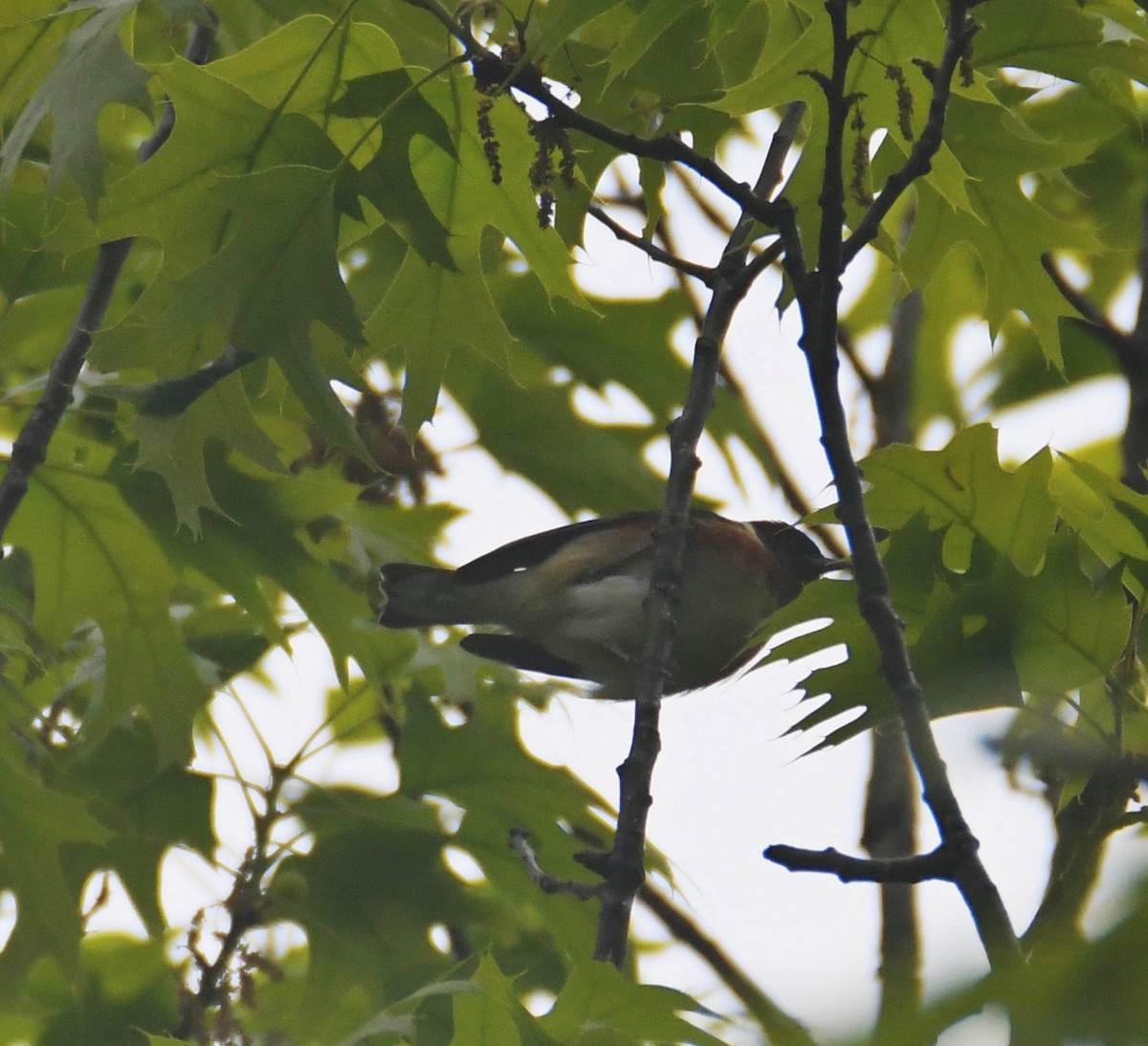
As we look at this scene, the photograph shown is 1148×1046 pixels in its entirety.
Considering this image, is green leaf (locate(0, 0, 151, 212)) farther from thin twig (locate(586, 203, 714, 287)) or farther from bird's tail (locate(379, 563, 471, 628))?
bird's tail (locate(379, 563, 471, 628))

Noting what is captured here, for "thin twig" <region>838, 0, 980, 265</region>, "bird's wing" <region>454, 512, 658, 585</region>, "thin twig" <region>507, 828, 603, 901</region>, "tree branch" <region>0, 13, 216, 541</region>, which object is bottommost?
"thin twig" <region>507, 828, 603, 901</region>

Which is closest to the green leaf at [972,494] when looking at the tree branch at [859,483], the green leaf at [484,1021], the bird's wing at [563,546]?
the tree branch at [859,483]

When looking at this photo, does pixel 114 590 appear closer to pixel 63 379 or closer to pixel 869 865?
pixel 63 379

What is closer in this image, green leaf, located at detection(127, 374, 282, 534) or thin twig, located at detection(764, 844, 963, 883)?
thin twig, located at detection(764, 844, 963, 883)

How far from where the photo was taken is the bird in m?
5.02

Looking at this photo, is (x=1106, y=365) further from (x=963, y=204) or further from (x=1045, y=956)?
(x=1045, y=956)

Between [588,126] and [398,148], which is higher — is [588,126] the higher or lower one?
the lower one

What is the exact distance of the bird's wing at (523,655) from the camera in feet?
17.5

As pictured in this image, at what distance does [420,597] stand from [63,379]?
2.16 m

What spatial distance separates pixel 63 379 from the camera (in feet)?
9.95

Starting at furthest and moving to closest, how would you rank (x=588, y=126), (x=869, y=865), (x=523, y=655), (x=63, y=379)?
(x=523, y=655) → (x=63, y=379) → (x=588, y=126) → (x=869, y=865)

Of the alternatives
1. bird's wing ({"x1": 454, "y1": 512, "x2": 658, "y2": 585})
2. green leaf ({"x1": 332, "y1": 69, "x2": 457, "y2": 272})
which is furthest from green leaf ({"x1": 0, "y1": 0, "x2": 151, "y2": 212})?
bird's wing ({"x1": 454, "y1": 512, "x2": 658, "y2": 585})

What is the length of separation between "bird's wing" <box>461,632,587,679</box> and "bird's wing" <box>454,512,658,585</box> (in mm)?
228

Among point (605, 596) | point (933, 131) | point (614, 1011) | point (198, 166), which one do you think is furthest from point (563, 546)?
point (933, 131)
